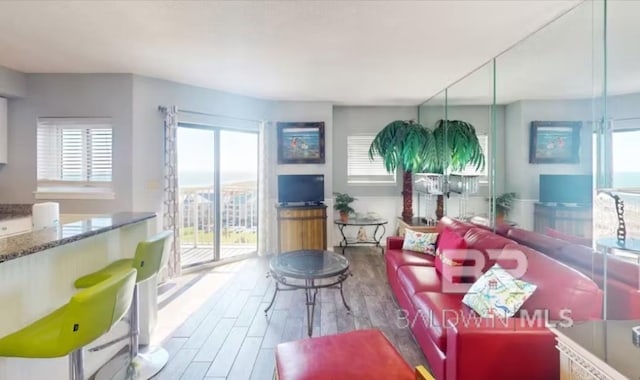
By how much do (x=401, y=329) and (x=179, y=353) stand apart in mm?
1925

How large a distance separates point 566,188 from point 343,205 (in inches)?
139

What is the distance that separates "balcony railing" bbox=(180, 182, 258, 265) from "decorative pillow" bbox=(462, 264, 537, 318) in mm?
3789

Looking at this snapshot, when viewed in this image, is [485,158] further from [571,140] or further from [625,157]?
[625,157]

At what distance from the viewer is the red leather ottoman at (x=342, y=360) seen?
153cm

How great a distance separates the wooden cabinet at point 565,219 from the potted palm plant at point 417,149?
1.69 meters

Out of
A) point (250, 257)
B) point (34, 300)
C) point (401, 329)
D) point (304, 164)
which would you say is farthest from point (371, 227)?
point (34, 300)

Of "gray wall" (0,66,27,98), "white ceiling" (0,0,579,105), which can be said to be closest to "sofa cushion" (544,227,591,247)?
"white ceiling" (0,0,579,105)

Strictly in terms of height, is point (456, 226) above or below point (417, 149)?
below

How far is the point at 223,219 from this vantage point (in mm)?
4973

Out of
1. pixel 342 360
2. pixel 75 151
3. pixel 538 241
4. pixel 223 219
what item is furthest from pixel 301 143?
pixel 342 360

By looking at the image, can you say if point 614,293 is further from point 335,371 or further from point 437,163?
point 437,163

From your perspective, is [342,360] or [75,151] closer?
[342,360]

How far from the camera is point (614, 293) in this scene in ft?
5.91

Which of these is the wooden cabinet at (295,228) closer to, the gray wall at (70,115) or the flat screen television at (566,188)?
the gray wall at (70,115)
